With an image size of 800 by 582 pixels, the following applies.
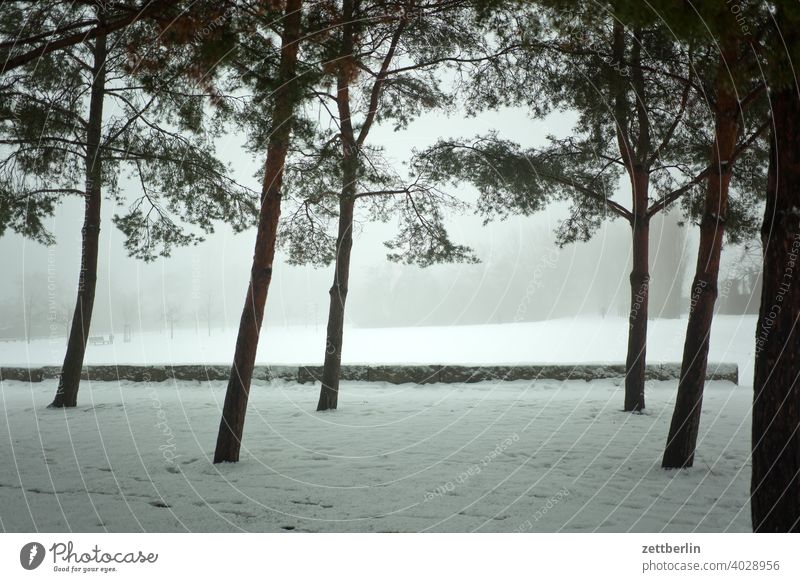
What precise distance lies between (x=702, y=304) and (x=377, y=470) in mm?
3473

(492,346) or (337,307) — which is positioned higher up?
(337,307)

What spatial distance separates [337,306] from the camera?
8.79m

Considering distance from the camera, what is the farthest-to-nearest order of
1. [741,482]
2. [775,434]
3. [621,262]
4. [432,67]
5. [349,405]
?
[621,262]
[349,405]
[432,67]
[741,482]
[775,434]

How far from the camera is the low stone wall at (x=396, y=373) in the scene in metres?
11.4

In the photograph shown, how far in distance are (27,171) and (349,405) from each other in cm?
629

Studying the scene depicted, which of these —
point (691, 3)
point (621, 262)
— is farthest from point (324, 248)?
point (621, 262)

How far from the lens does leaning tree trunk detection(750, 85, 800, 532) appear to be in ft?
10.4

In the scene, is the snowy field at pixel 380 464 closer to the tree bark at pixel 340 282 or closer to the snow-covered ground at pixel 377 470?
the snow-covered ground at pixel 377 470

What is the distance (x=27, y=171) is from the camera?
8.10 meters

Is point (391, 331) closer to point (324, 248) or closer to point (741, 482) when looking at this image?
point (324, 248)

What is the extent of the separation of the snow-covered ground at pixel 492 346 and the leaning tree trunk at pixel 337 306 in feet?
28.6

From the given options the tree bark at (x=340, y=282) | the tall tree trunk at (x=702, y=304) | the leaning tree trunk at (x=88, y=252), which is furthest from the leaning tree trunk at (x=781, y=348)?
the leaning tree trunk at (x=88, y=252)

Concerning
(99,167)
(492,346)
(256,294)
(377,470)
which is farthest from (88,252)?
(492,346)
